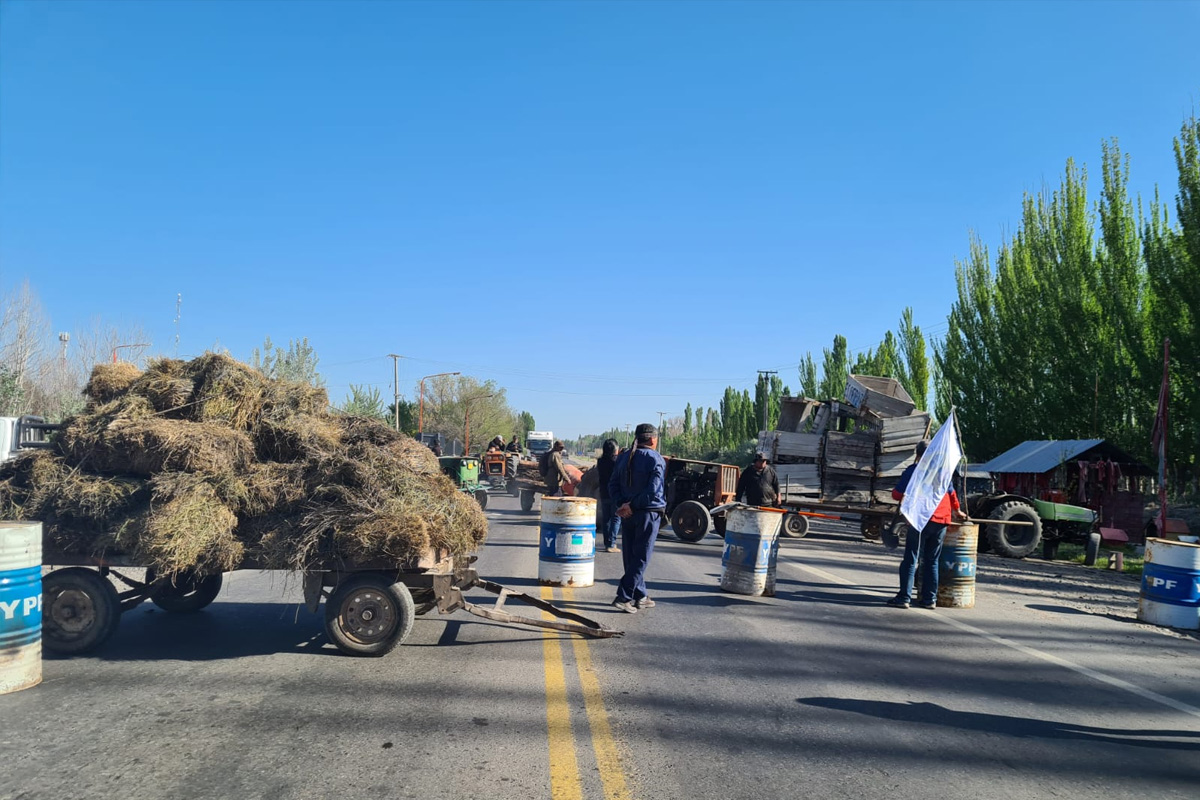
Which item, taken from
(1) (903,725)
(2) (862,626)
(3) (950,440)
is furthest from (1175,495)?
(1) (903,725)

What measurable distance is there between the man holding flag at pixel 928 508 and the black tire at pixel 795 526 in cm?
1030

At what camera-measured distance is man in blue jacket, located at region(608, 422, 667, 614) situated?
8922mm

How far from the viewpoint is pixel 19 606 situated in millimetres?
5562

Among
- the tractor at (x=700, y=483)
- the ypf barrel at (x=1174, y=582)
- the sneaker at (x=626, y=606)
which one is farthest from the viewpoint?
the tractor at (x=700, y=483)

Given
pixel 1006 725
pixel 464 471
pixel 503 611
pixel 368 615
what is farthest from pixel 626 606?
pixel 464 471

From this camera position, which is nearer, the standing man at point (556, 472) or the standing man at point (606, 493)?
the standing man at point (606, 493)

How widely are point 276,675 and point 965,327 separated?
120 feet

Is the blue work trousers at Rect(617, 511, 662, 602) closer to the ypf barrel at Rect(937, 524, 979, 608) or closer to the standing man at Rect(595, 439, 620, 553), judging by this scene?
the ypf barrel at Rect(937, 524, 979, 608)

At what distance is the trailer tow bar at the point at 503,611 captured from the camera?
22.9 feet

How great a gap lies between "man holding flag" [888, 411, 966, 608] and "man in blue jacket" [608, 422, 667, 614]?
3.01 meters

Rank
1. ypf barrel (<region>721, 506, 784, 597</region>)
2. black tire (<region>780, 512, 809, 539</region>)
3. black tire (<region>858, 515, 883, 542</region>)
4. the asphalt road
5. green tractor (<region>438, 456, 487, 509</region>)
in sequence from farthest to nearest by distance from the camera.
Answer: green tractor (<region>438, 456, 487, 509</region>)
black tire (<region>780, 512, 809, 539</region>)
black tire (<region>858, 515, 883, 542</region>)
ypf barrel (<region>721, 506, 784, 597</region>)
the asphalt road

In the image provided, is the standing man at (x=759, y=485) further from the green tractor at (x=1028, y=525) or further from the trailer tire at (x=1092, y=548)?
the trailer tire at (x=1092, y=548)

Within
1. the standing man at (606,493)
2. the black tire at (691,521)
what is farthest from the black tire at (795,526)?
the standing man at (606,493)

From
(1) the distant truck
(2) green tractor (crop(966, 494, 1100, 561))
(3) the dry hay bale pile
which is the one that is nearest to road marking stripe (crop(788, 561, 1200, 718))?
(3) the dry hay bale pile
